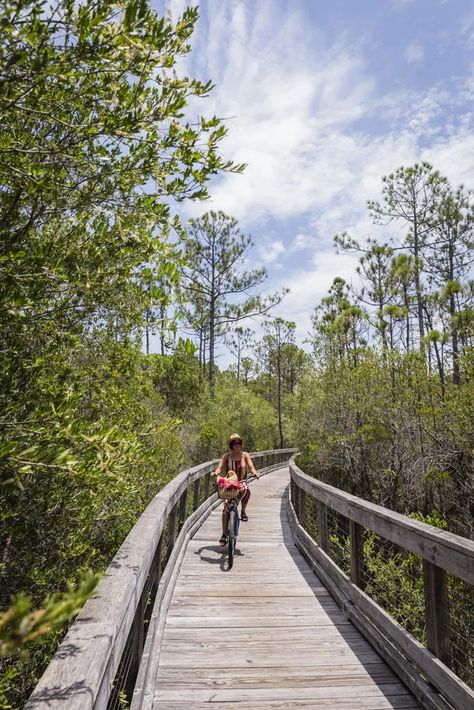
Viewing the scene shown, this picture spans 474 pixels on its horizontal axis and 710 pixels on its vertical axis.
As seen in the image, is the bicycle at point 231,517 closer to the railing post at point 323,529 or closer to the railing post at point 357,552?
the railing post at point 323,529

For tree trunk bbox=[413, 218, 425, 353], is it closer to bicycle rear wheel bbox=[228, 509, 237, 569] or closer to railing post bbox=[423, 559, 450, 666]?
bicycle rear wheel bbox=[228, 509, 237, 569]

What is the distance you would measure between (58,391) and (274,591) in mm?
3214

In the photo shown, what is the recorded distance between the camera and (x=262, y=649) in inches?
141

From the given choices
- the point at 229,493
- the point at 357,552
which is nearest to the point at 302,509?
the point at 229,493

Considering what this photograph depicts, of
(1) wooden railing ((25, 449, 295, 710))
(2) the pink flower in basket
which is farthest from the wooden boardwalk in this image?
(2) the pink flower in basket

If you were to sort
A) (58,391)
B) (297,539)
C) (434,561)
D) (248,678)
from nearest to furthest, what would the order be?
(434,561), (248,678), (58,391), (297,539)

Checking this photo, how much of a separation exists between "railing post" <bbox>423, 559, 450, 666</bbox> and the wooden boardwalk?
15.5 inches

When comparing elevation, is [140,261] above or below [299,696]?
above

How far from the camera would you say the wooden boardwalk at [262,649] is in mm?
2896

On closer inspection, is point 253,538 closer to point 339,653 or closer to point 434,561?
point 339,653

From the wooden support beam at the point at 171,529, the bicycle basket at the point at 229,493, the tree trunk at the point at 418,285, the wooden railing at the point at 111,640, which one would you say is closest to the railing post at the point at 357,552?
the wooden railing at the point at 111,640

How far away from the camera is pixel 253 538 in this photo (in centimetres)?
783

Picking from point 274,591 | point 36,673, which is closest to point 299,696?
point 274,591

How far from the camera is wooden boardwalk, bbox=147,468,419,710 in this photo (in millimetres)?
2896
